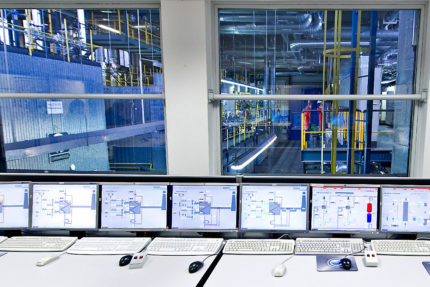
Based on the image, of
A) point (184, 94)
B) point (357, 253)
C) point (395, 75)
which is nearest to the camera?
point (357, 253)

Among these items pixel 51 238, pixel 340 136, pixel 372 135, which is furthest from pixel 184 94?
pixel 372 135

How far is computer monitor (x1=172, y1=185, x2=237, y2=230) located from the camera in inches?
69.5

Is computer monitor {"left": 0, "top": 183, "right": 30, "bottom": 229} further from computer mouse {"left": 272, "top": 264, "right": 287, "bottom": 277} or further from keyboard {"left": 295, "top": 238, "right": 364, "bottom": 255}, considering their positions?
keyboard {"left": 295, "top": 238, "right": 364, "bottom": 255}

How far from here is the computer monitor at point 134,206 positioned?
1803 millimetres

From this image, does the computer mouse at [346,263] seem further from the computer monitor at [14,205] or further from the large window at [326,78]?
the computer monitor at [14,205]

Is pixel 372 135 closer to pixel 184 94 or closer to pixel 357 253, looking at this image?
pixel 357 253

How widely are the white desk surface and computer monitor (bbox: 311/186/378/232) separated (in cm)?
20

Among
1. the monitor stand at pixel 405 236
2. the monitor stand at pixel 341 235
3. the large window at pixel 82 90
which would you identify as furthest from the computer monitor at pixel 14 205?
the monitor stand at pixel 405 236

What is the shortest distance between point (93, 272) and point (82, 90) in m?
1.85

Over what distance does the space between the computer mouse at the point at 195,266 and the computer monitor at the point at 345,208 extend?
73 cm

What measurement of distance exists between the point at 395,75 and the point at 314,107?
30.6 inches

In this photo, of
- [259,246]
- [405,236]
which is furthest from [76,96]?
[405,236]

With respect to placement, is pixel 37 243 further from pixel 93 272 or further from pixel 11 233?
pixel 93 272

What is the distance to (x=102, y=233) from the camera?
1.91 meters
